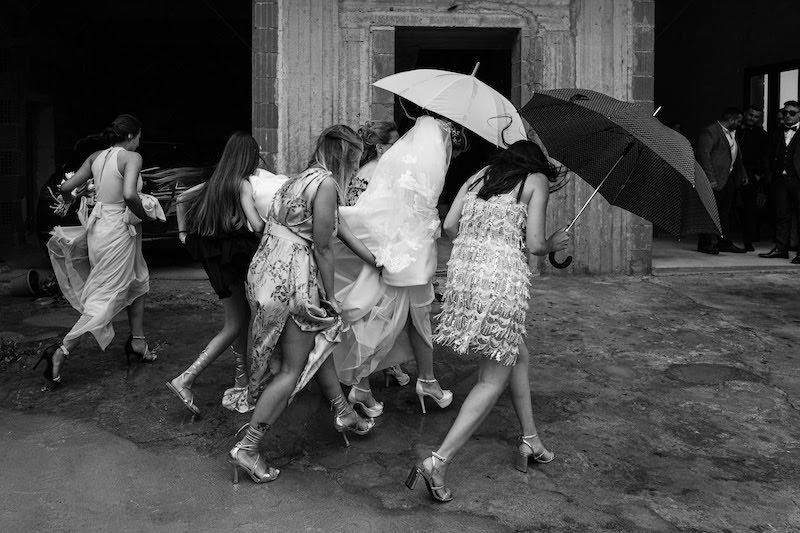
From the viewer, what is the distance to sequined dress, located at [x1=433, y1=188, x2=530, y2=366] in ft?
13.4

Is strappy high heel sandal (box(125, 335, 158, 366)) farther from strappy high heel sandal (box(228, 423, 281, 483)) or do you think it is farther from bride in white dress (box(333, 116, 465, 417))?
strappy high heel sandal (box(228, 423, 281, 483))

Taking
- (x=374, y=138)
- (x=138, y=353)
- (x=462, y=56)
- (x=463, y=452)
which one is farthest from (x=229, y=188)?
(x=462, y=56)

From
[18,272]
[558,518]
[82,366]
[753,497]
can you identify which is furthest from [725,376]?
[18,272]

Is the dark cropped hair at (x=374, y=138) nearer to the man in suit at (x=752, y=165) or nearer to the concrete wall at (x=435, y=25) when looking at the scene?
the concrete wall at (x=435, y=25)

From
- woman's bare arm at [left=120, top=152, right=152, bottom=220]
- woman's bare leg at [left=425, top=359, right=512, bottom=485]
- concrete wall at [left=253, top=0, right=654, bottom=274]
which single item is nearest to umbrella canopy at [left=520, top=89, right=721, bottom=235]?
woman's bare leg at [left=425, top=359, right=512, bottom=485]

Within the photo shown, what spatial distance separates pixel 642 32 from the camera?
9.65m

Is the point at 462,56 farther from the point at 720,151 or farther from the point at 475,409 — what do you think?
the point at 475,409

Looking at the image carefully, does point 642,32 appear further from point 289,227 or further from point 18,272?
point 18,272

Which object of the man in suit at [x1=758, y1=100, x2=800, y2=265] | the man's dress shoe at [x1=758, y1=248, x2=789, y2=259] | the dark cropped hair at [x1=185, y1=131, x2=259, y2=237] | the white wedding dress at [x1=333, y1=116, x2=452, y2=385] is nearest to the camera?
the dark cropped hair at [x1=185, y1=131, x2=259, y2=237]

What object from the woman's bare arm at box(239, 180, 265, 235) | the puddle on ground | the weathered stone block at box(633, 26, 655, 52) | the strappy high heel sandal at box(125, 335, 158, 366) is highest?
the weathered stone block at box(633, 26, 655, 52)

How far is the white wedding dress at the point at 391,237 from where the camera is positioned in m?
4.88

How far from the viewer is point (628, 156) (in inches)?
165

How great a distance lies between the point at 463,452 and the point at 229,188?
1891 millimetres

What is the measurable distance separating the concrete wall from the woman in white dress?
11.2 ft
